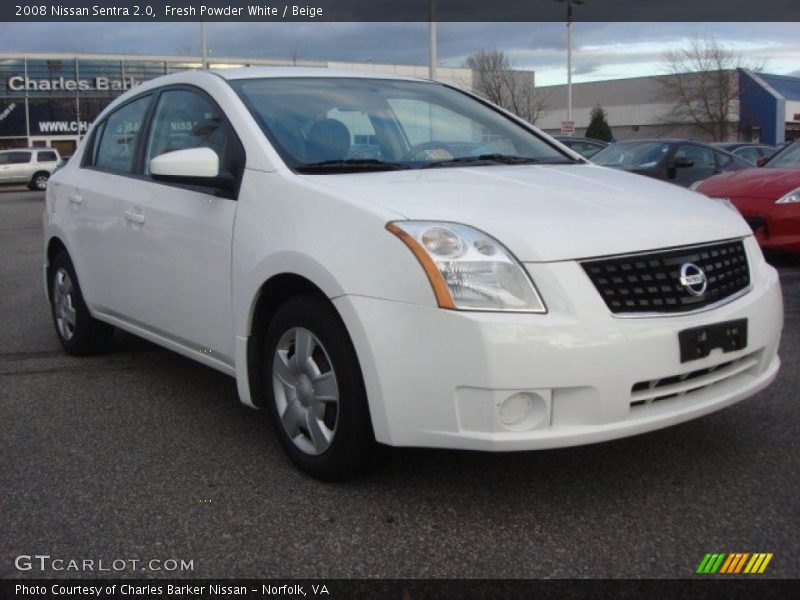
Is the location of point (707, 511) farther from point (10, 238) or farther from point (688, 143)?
point (10, 238)

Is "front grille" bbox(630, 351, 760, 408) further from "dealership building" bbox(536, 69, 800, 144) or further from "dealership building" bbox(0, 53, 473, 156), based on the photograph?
"dealership building" bbox(536, 69, 800, 144)

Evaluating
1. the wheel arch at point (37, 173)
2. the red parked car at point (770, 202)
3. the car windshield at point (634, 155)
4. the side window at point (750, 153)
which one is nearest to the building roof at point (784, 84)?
the side window at point (750, 153)

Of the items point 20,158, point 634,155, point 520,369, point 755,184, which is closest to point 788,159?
point 755,184

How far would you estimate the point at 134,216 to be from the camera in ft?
14.3

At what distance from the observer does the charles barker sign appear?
48.5 metres

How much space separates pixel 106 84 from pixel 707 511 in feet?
166

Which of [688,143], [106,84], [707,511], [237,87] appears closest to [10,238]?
[688,143]

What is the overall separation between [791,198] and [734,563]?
5.89 metres

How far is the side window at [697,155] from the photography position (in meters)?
11.9

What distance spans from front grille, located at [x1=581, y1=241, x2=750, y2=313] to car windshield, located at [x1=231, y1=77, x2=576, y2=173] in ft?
3.65

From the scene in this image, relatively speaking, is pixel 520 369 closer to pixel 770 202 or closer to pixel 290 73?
pixel 290 73

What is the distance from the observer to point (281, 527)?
2.97 meters

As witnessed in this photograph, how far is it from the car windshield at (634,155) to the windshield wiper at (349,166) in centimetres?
836

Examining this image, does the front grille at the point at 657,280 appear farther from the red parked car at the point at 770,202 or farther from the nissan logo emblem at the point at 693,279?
the red parked car at the point at 770,202
